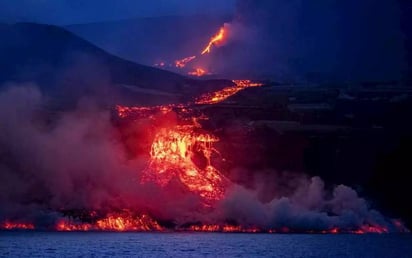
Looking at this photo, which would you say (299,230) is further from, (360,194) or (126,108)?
(126,108)

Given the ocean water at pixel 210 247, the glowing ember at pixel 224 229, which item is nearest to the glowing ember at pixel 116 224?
the glowing ember at pixel 224 229

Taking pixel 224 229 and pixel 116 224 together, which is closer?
pixel 224 229

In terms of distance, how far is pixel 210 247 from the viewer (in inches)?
4793

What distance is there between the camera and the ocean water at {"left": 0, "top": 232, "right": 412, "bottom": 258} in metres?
107

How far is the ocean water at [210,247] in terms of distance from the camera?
107 m

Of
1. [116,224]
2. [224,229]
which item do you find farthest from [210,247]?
[116,224]

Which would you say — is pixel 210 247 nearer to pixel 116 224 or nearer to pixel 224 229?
pixel 224 229

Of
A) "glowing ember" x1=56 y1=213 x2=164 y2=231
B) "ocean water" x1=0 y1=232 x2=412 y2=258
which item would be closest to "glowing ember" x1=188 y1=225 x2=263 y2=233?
"glowing ember" x1=56 y1=213 x2=164 y2=231

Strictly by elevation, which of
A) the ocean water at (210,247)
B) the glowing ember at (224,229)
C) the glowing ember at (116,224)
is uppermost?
the glowing ember at (116,224)

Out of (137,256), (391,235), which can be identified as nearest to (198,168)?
(391,235)

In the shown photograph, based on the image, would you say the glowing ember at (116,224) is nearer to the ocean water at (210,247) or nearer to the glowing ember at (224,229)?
the glowing ember at (224,229)

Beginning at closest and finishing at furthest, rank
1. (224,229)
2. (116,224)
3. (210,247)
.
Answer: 1. (210,247)
2. (224,229)
3. (116,224)

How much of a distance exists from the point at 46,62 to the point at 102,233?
43657mm

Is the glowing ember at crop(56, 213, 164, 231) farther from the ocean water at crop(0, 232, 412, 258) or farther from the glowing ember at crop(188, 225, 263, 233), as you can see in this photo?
the ocean water at crop(0, 232, 412, 258)
